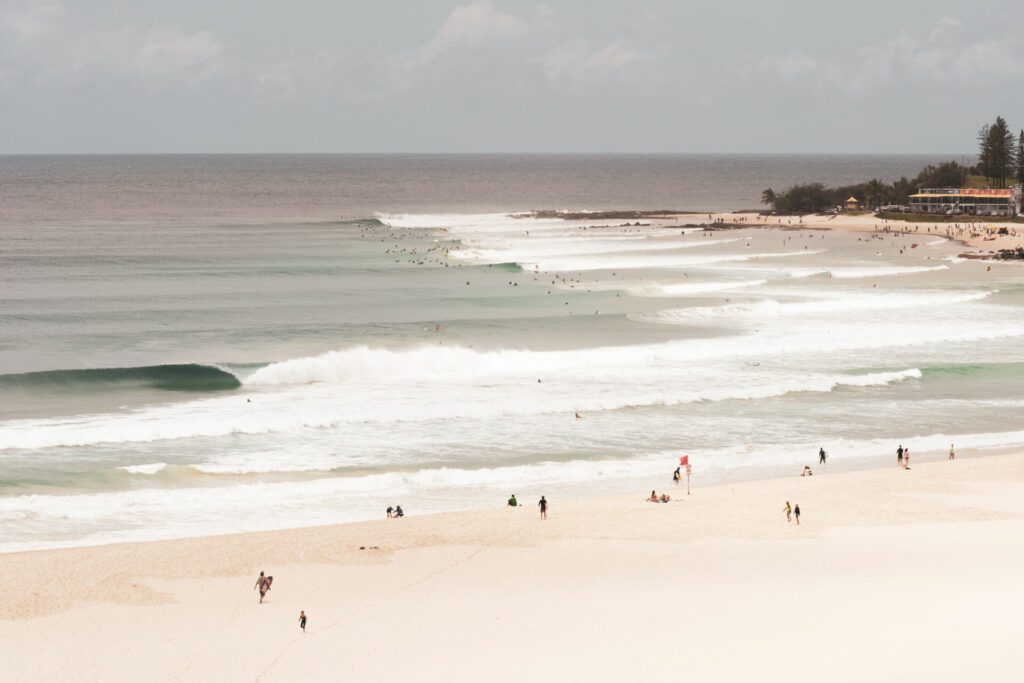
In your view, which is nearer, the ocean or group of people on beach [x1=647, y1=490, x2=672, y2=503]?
group of people on beach [x1=647, y1=490, x2=672, y2=503]

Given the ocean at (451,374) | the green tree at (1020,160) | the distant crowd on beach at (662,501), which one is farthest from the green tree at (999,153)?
the distant crowd on beach at (662,501)

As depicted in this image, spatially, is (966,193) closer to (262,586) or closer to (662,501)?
(662,501)

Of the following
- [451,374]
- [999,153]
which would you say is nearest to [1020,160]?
[999,153]

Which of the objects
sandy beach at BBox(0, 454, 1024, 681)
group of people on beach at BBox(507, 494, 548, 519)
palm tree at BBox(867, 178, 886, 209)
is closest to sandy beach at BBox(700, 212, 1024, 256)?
palm tree at BBox(867, 178, 886, 209)

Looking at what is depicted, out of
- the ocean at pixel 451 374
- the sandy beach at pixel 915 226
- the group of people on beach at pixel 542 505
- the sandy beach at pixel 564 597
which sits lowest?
the sandy beach at pixel 564 597

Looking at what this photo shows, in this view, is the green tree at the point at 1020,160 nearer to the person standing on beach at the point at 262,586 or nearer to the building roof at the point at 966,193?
the building roof at the point at 966,193
